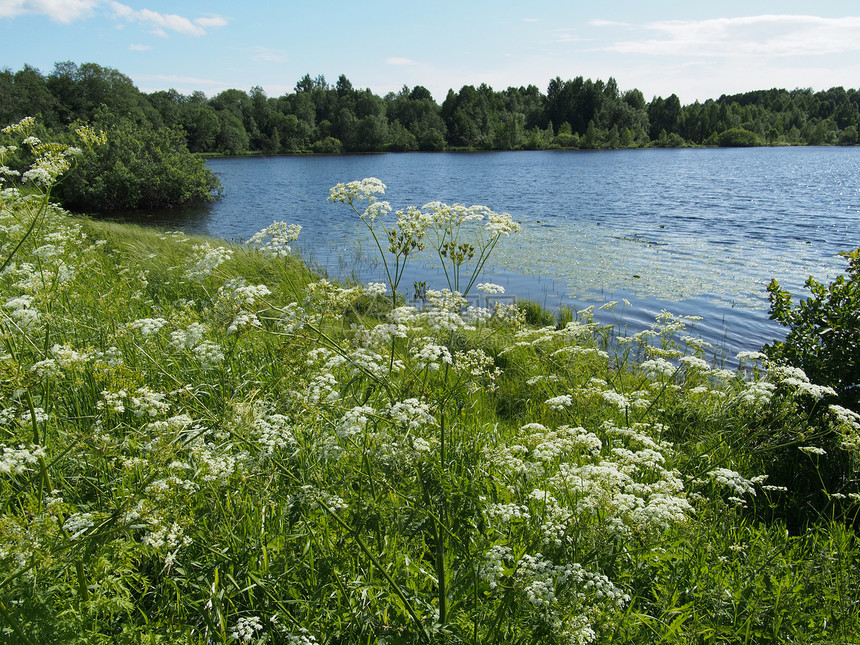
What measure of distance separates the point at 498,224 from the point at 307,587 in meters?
2.93

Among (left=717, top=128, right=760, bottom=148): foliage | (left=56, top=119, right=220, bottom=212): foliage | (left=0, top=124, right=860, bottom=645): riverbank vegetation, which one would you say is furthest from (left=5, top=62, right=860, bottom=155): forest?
(left=0, top=124, right=860, bottom=645): riverbank vegetation

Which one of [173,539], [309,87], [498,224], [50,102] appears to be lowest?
[173,539]

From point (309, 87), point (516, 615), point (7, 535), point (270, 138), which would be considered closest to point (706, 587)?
point (516, 615)

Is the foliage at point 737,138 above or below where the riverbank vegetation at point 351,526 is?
above

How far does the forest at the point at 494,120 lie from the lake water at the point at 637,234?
5817 centimetres

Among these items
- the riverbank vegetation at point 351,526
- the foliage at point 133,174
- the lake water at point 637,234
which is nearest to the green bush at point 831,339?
the riverbank vegetation at point 351,526

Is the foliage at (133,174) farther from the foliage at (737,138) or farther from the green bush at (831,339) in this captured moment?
the foliage at (737,138)

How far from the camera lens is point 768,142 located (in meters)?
106

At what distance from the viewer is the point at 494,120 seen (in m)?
113

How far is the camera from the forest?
99.4m

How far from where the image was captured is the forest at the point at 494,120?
3912 inches

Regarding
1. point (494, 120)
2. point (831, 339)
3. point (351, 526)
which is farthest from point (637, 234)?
point (494, 120)

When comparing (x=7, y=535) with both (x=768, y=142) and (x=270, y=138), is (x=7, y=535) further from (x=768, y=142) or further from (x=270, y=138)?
(x=768, y=142)

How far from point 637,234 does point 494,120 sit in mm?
100030
